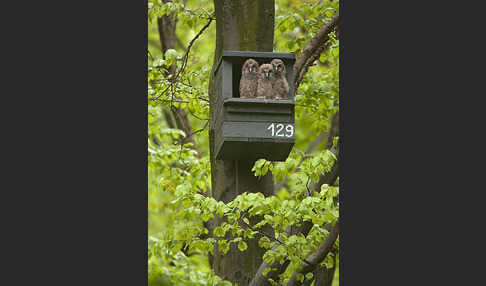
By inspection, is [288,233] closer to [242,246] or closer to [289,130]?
[242,246]

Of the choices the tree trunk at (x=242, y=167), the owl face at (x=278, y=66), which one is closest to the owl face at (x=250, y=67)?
the owl face at (x=278, y=66)

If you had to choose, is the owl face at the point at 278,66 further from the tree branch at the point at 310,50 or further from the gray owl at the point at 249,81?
the tree branch at the point at 310,50

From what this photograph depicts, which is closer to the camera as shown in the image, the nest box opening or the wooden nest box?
the wooden nest box

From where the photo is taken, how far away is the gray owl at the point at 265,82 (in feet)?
14.0

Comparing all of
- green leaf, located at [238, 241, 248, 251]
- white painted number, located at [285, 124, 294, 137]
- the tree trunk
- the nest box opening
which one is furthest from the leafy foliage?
the nest box opening

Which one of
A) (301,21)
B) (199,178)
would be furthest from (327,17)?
(199,178)

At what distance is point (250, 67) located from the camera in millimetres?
4309

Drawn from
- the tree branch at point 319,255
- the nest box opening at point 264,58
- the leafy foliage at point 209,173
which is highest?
the nest box opening at point 264,58

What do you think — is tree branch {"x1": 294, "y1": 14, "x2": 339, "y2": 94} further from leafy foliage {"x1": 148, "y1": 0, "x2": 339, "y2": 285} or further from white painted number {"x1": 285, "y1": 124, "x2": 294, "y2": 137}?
white painted number {"x1": 285, "y1": 124, "x2": 294, "y2": 137}

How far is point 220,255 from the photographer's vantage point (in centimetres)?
469

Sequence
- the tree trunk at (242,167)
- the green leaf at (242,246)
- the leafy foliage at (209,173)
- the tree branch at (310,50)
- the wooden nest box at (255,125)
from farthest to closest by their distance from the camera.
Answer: the tree branch at (310,50) < the tree trunk at (242,167) < the green leaf at (242,246) < the leafy foliage at (209,173) < the wooden nest box at (255,125)

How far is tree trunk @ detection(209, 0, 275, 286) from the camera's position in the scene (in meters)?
4.58

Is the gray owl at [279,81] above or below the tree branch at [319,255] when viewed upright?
above

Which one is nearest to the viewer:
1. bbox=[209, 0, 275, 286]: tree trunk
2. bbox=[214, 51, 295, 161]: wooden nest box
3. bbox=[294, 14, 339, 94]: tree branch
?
bbox=[214, 51, 295, 161]: wooden nest box
